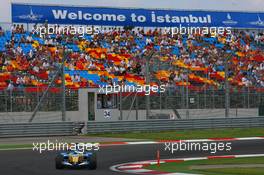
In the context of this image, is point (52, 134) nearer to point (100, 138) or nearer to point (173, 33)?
point (100, 138)

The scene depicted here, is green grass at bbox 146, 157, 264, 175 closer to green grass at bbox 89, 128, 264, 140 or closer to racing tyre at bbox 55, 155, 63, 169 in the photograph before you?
racing tyre at bbox 55, 155, 63, 169

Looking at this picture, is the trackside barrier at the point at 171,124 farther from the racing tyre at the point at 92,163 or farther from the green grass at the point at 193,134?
the racing tyre at the point at 92,163

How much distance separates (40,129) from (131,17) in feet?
52.5

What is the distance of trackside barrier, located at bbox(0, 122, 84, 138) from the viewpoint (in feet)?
79.9

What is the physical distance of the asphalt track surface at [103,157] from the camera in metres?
12.8

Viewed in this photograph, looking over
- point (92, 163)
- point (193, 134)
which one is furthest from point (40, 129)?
point (92, 163)

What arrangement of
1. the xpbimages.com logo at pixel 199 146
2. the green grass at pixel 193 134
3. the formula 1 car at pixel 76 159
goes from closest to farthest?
the formula 1 car at pixel 76 159
the xpbimages.com logo at pixel 199 146
the green grass at pixel 193 134

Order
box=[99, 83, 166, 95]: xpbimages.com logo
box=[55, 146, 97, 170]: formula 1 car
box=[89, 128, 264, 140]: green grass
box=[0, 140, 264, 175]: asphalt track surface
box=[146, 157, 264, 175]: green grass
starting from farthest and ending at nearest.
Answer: box=[99, 83, 166, 95]: xpbimages.com logo
box=[89, 128, 264, 140]: green grass
box=[55, 146, 97, 170]: formula 1 car
box=[146, 157, 264, 175]: green grass
box=[0, 140, 264, 175]: asphalt track surface

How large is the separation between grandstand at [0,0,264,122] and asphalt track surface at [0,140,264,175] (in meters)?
4.40

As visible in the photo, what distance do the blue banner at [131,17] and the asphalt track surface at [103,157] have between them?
17.0 m

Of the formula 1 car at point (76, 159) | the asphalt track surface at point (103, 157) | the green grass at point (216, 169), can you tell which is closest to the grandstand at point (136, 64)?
the asphalt track surface at point (103, 157)

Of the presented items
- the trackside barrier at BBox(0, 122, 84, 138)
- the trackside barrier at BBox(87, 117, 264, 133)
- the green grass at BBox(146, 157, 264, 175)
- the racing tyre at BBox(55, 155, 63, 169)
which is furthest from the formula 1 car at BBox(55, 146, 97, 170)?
the trackside barrier at BBox(87, 117, 264, 133)

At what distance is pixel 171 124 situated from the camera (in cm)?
2705

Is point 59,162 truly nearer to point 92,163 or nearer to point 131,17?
point 92,163
